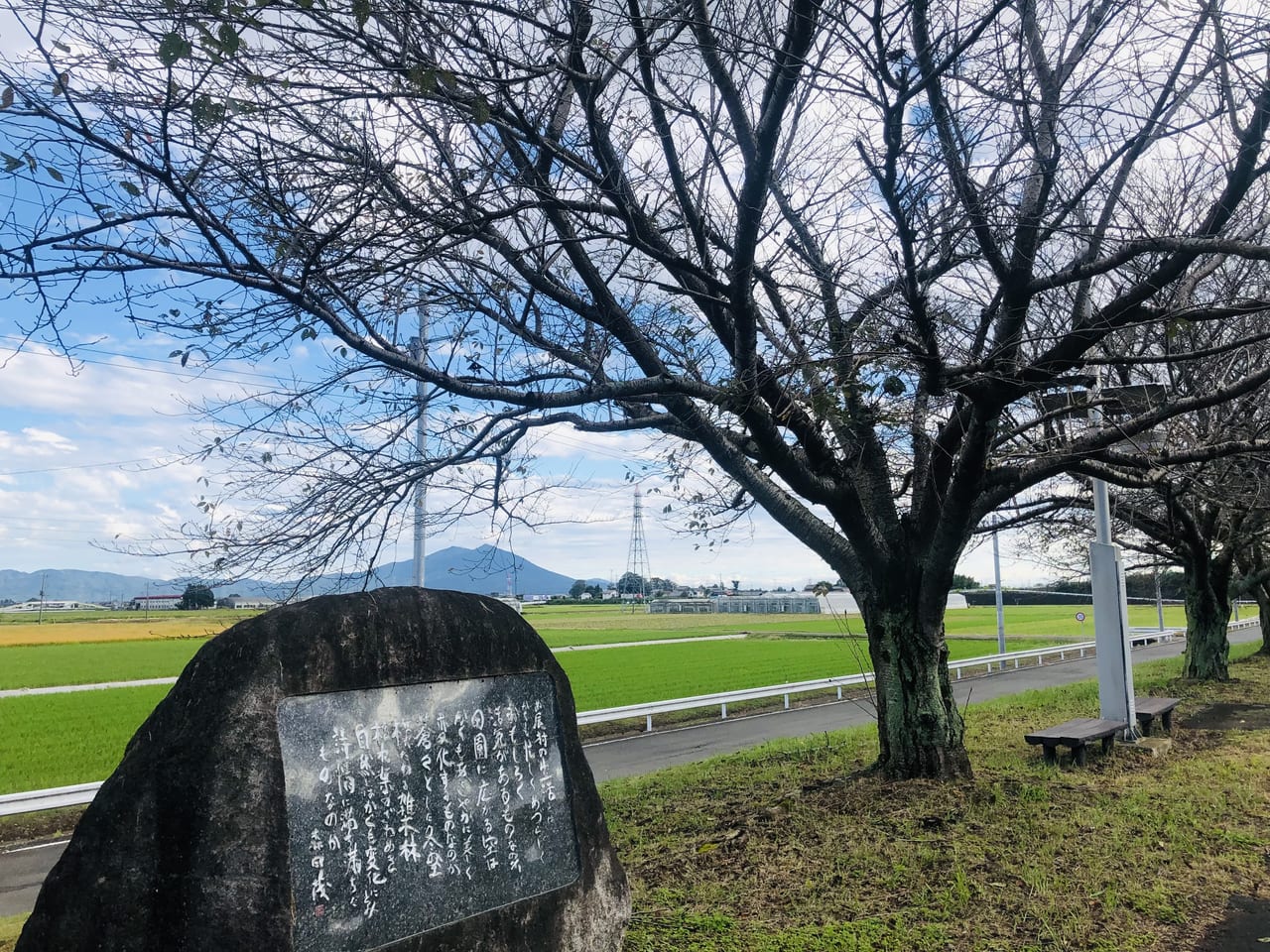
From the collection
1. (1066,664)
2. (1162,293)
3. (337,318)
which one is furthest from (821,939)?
(1066,664)

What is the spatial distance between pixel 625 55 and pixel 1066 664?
27911mm

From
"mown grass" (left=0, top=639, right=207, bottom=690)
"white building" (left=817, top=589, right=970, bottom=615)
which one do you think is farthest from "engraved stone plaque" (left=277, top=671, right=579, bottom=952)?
"white building" (left=817, top=589, right=970, bottom=615)

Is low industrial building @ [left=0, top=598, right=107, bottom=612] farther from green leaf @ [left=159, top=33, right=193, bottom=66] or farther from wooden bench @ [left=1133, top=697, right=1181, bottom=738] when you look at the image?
green leaf @ [left=159, top=33, right=193, bottom=66]

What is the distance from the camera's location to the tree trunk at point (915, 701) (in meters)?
7.91

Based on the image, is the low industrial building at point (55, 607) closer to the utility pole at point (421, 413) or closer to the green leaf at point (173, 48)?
the utility pole at point (421, 413)

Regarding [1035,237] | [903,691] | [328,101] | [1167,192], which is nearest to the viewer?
[328,101]

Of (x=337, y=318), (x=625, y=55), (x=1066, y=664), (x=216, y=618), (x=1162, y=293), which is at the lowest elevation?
(x=1066, y=664)

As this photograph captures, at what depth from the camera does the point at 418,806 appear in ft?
13.7

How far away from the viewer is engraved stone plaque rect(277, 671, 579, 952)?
3791 millimetres

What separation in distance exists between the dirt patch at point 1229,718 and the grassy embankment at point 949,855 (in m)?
2.37

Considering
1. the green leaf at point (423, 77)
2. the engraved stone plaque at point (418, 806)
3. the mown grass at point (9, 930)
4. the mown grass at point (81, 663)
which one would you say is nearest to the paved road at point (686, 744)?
the mown grass at point (9, 930)

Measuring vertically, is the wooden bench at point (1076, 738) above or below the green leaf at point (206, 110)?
below

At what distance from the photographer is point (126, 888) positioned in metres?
3.48

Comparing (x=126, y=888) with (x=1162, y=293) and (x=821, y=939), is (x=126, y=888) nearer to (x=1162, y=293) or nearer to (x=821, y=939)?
(x=821, y=939)
